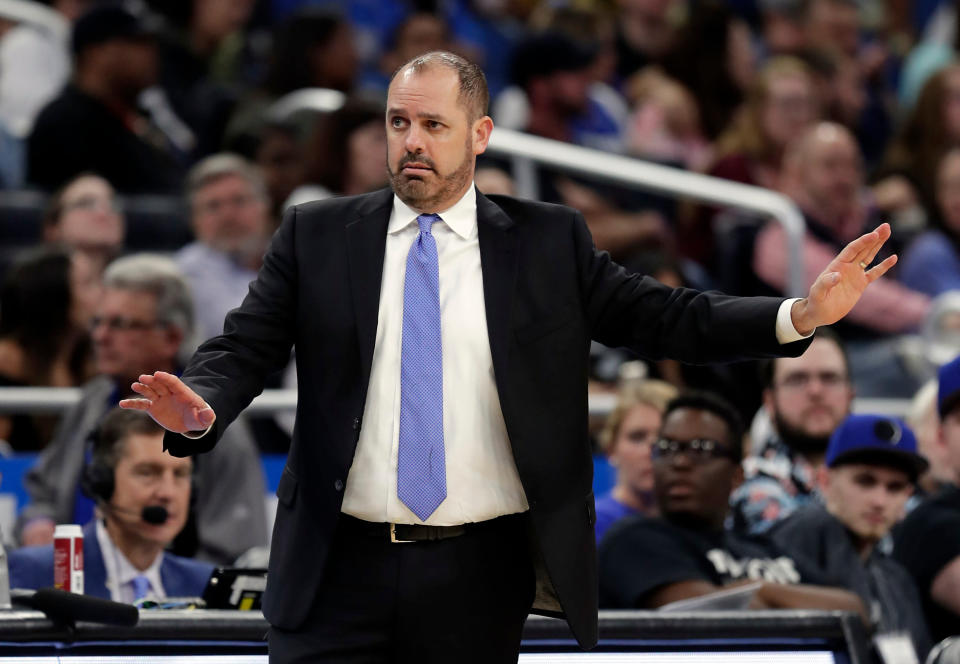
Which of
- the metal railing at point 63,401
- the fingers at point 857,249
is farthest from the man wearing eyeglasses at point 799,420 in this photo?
the fingers at point 857,249

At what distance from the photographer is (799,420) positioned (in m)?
6.30

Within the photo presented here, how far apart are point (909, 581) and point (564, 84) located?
156 inches

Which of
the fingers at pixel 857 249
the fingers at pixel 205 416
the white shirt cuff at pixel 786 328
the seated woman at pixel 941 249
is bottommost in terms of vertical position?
the fingers at pixel 205 416

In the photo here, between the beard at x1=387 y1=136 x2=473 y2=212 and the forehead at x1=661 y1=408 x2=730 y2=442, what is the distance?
239cm

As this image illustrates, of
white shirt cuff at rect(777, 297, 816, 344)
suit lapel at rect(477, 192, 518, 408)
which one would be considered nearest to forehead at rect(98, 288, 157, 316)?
suit lapel at rect(477, 192, 518, 408)

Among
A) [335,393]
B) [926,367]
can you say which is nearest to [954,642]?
[335,393]

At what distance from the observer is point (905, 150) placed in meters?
9.66

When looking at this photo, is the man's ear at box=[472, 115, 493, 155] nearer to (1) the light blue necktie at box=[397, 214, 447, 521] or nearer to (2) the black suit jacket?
(2) the black suit jacket

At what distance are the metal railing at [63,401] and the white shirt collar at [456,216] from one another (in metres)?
2.50

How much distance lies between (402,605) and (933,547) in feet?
8.94

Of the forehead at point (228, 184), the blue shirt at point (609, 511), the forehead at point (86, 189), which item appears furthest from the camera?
the forehead at point (228, 184)

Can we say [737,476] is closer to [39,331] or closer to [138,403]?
[39,331]

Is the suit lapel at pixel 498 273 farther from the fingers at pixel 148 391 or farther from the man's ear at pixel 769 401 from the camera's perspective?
the man's ear at pixel 769 401

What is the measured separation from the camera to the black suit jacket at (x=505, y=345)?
3162mm
